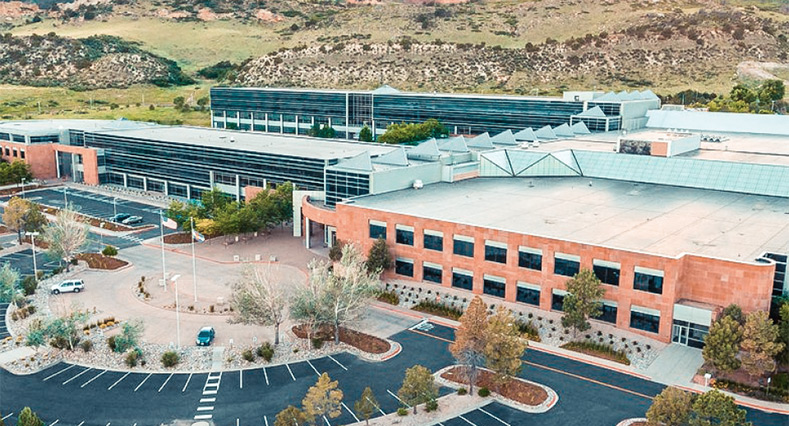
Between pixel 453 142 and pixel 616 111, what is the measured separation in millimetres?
40789

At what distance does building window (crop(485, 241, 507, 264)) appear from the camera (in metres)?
58.5

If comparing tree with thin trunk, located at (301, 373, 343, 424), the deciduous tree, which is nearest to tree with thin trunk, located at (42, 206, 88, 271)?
tree with thin trunk, located at (301, 373, 343, 424)

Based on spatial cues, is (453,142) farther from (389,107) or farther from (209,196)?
(389,107)

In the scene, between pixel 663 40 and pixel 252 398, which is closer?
pixel 252 398

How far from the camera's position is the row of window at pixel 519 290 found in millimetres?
52250

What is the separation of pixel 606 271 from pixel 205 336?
A: 30484 mm

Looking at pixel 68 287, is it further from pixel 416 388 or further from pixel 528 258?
pixel 528 258

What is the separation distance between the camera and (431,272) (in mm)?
63219

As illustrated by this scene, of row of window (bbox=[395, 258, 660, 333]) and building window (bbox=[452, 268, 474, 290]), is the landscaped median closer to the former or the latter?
row of window (bbox=[395, 258, 660, 333])

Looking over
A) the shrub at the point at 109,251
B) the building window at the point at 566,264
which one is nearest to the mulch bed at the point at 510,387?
the building window at the point at 566,264

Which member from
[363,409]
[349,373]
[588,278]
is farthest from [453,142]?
[363,409]

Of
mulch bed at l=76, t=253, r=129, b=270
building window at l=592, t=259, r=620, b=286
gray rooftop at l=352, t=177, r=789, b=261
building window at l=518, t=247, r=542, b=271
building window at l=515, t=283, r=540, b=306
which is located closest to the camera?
building window at l=592, t=259, r=620, b=286

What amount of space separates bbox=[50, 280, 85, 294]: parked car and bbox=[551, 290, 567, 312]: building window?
4199cm

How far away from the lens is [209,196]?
85000 mm
